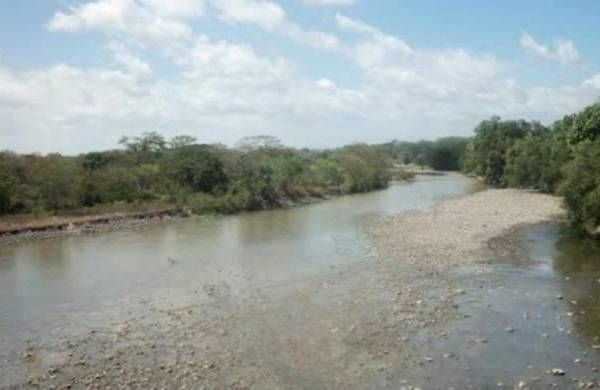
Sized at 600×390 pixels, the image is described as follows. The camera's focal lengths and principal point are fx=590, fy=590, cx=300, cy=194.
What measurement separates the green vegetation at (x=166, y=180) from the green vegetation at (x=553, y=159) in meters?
24.9

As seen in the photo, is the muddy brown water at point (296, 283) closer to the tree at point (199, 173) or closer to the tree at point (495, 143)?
the tree at point (199, 173)

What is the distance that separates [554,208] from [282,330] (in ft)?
137

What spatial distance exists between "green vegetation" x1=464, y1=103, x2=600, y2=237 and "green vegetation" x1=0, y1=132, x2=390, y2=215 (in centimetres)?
2489

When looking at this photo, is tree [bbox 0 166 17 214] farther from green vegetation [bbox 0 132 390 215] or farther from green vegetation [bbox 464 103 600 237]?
green vegetation [bbox 464 103 600 237]

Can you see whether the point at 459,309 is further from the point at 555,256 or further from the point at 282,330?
the point at 555,256

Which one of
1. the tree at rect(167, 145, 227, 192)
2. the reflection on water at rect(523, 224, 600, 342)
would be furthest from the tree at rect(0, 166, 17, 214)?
the reflection on water at rect(523, 224, 600, 342)

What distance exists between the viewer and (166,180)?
208ft

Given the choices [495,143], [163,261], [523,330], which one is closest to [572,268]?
[523,330]

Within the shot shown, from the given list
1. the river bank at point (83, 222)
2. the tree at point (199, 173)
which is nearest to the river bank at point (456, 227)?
the river bank at point (83, 222)

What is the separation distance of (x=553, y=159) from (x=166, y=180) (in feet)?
141

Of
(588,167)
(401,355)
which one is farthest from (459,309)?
(588,167)

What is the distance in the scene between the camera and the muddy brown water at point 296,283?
51.6ft

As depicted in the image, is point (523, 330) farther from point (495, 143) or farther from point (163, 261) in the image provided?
point (495, 143)

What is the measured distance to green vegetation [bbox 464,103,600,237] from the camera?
34094mm
